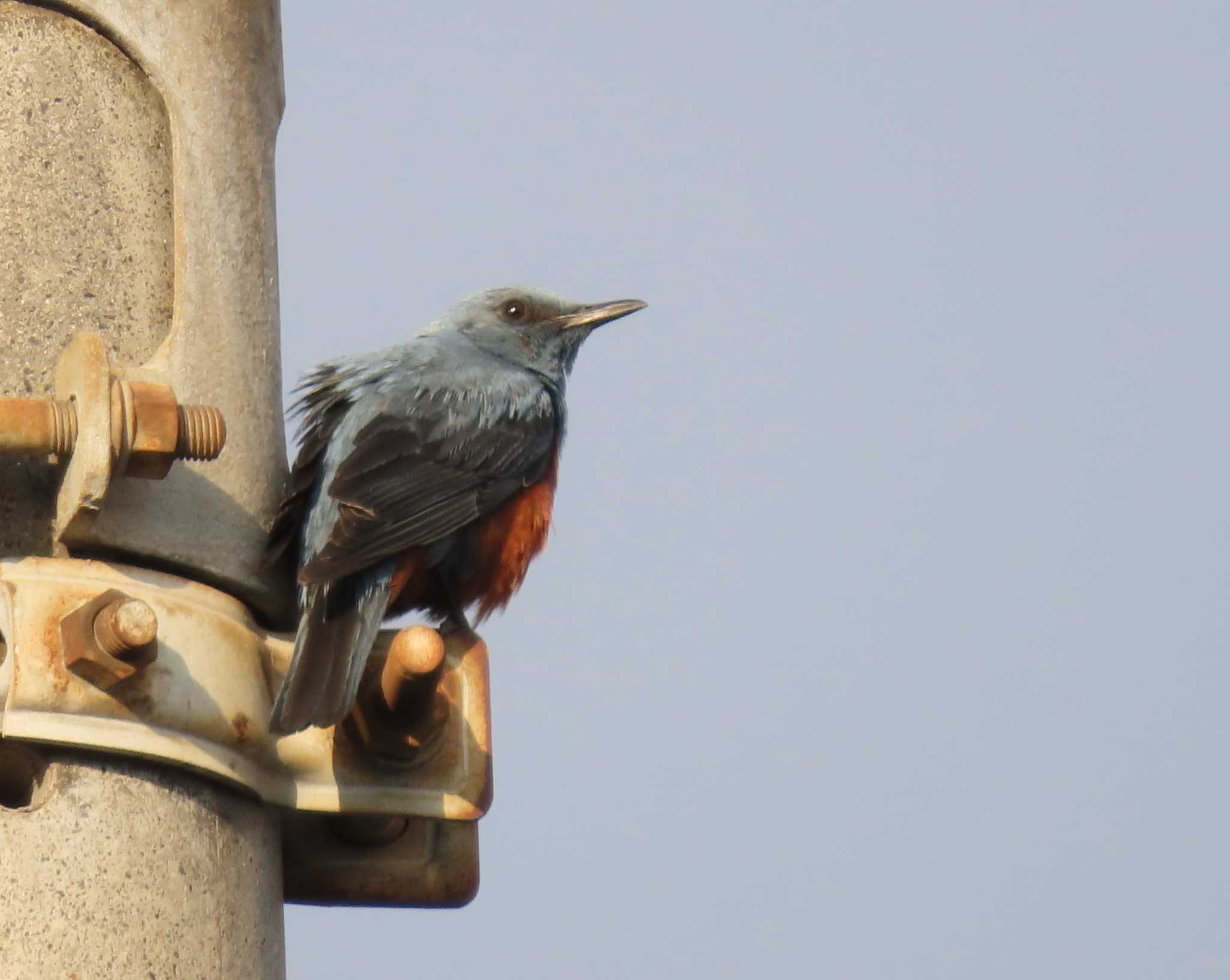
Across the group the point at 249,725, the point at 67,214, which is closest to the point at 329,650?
the point at 249,725

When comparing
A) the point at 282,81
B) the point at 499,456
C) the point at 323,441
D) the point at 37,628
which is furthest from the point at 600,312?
the point at 37,628

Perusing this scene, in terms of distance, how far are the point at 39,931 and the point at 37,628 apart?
21.5 inches

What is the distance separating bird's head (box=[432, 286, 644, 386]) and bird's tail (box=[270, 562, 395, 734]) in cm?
250

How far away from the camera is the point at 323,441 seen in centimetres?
605

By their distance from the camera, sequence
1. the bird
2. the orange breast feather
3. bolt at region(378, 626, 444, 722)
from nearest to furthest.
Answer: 1. bolt at region(378, 626, 444, 722)
2. the bird
3. the orange breast feather

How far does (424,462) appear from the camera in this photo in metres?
6.25

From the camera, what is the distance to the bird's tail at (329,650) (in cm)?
400

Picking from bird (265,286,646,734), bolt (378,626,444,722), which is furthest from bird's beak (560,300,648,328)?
bolt (378,626,444,722)

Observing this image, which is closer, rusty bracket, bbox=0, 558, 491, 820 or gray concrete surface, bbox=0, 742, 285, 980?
gray concrete surface, bbox=0, 742, 285, 980

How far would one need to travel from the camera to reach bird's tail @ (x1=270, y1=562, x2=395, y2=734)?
4000mm

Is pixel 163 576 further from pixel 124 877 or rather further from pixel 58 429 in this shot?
pixel 124 877

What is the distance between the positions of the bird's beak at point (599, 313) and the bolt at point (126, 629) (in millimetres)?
4476

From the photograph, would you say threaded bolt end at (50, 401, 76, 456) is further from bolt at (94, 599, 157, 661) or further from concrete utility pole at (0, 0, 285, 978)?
bolt at (94, 599, 157, 661)

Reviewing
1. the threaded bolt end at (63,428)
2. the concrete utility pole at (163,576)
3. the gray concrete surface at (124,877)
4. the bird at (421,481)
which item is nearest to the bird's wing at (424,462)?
the bird at (421,481)
